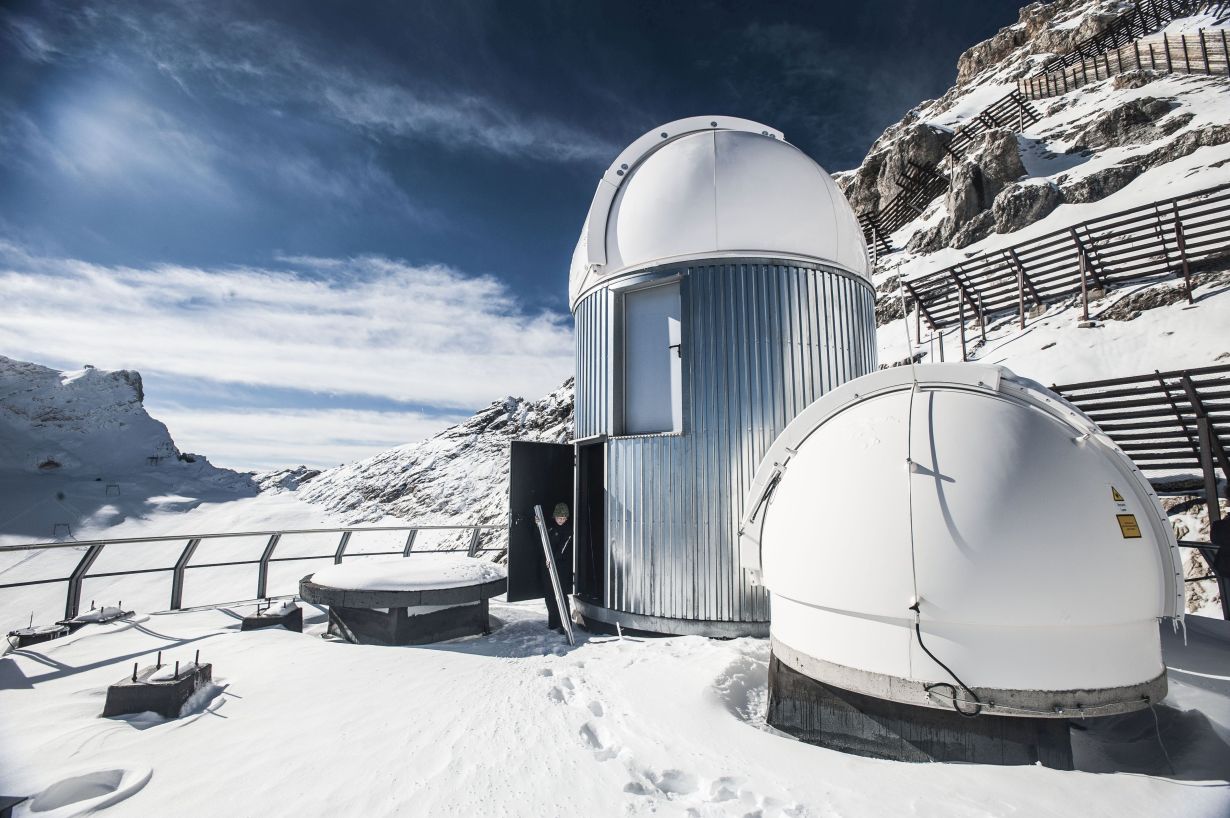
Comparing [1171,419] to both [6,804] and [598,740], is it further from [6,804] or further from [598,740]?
[6,804]

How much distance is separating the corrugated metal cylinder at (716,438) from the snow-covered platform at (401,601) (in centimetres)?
169

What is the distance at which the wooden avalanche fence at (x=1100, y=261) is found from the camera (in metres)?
14.1

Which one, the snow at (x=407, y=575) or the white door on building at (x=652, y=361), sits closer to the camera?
the snow at (x=407, y=575)

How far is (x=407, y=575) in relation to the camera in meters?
6.50

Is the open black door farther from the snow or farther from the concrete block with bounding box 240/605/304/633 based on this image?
the concrete block with bounding box 240/605/304/633

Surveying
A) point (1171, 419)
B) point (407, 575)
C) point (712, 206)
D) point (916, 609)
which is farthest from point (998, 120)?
point (407, 575)

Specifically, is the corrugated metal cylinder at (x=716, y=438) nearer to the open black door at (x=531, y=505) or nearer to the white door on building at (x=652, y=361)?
the white door on building at (x=652, y=361)

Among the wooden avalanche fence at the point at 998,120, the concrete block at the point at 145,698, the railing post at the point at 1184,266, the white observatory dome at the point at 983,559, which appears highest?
the wooden avalanche fence at the point at 998,120

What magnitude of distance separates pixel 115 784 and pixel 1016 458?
5700 mm

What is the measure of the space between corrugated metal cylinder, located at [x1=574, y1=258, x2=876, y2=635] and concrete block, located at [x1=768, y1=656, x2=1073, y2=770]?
2.15 m

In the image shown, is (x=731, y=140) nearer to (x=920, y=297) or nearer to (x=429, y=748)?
(x=429, y=748)

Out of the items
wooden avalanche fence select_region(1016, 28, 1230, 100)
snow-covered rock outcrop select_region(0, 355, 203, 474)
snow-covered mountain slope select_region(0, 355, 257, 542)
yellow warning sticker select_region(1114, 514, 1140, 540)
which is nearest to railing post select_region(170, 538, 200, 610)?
yellow warning sticker select_region(1114, 514, 1140, 540)

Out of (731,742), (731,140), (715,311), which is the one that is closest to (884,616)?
(731,742)

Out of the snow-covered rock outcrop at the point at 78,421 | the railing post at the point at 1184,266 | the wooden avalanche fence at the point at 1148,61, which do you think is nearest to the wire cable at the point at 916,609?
the railing post at the point at 1184,266
